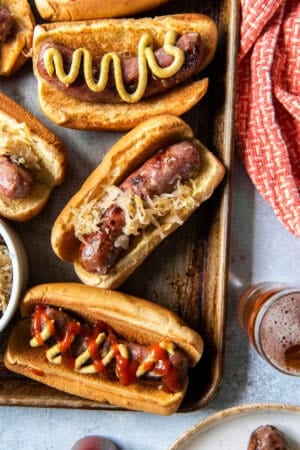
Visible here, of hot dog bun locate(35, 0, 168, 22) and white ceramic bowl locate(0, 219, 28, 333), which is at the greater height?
hot dog bun locate(35, 0, 168, 22)

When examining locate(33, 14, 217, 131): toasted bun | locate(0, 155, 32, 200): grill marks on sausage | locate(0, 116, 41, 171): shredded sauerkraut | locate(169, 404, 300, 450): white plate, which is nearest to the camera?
locate(0, 155, 32, 200): grill marks on sausage

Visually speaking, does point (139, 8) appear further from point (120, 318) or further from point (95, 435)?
point (95, 435)

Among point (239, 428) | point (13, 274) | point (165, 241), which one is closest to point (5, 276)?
point (13, 274)

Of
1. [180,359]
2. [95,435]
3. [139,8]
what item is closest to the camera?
[180,359]

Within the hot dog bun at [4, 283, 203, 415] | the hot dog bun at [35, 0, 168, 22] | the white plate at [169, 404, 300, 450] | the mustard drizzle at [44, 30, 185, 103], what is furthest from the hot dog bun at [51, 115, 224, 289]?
the white plate at [169, 404, 300, 450]

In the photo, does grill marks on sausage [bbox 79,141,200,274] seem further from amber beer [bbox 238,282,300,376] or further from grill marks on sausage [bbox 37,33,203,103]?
amber beer [bbox 238,282,300,376]

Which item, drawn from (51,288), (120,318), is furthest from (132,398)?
(51,288)

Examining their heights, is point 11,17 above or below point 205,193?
above

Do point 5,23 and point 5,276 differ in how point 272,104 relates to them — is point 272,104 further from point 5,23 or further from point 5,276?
point 5,276
